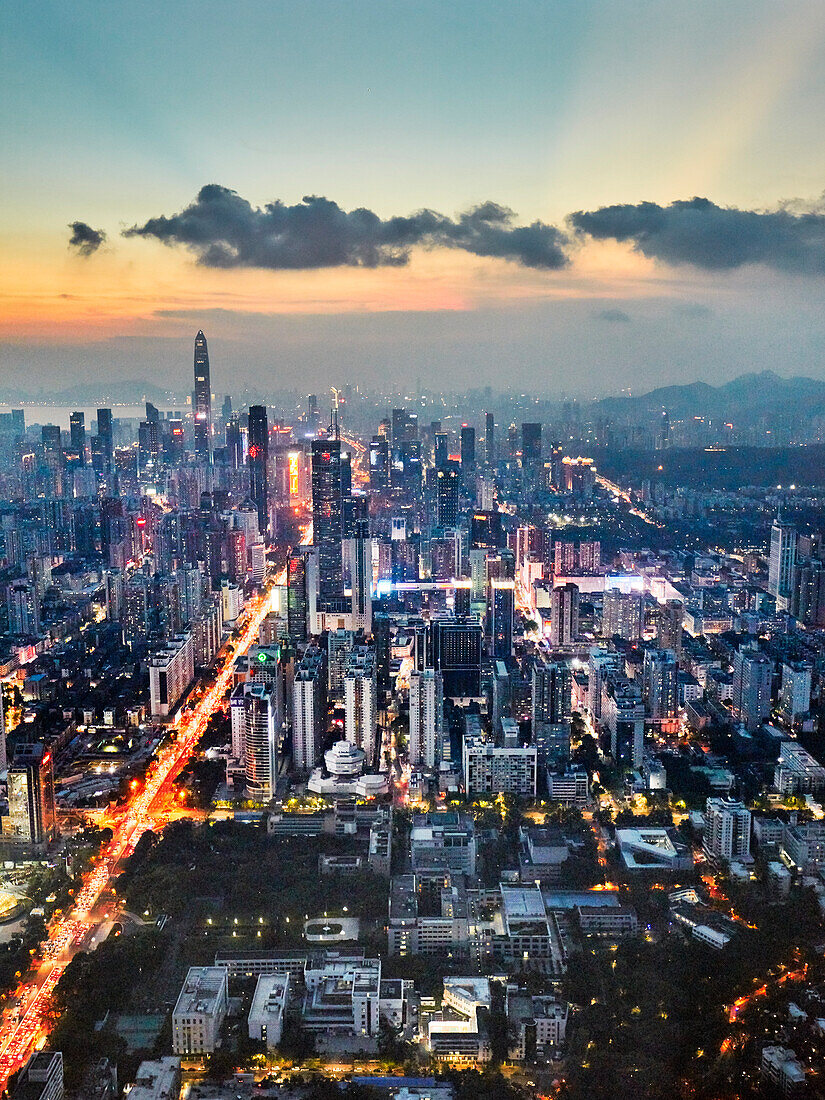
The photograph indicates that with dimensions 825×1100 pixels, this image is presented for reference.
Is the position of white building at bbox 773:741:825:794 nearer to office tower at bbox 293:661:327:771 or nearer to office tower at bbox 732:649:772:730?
office tower at bbox 732:649:772:730

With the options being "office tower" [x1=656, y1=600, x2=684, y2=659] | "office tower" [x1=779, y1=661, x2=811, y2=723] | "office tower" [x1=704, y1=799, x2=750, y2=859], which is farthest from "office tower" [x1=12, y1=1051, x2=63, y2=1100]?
"office tower" [x1=656, y1=600, x2=684, y2=659]

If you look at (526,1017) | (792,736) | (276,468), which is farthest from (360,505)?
(526,1017)

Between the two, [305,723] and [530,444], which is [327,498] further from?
[530,444]

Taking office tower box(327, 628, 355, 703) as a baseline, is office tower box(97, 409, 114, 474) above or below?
above

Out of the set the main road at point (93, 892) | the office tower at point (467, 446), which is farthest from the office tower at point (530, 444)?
the main road at point (93, 892)

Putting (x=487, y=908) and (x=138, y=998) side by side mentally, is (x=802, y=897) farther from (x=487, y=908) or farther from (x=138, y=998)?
(x=138, y=998)

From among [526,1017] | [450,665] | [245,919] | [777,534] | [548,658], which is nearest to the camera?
[526,1017]

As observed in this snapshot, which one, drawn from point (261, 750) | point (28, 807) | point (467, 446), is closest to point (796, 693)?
point (261, 750)
